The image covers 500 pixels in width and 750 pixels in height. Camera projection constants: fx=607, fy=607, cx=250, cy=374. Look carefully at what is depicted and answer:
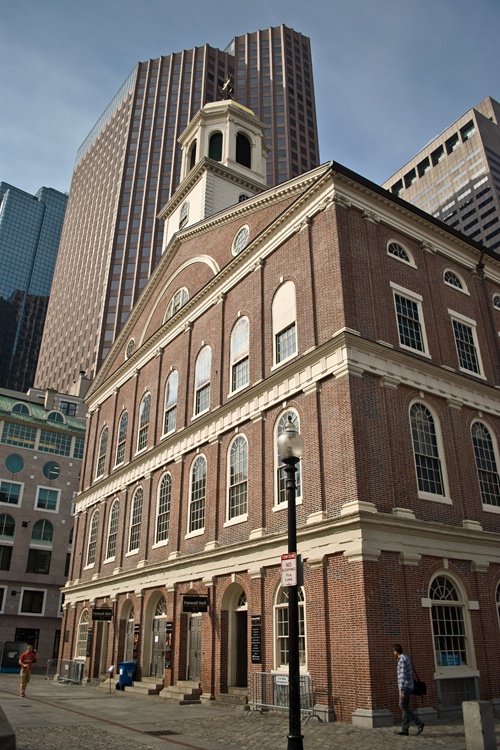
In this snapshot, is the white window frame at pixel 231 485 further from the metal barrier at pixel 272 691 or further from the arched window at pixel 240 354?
the metal barrier at pixel 272 691

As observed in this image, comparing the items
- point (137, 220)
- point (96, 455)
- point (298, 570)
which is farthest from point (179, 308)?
point (137, 220)

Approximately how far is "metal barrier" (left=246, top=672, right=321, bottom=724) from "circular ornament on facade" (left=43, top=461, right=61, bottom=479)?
39.3 meters

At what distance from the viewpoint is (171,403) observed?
2941 cm

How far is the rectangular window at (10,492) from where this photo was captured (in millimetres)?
49750

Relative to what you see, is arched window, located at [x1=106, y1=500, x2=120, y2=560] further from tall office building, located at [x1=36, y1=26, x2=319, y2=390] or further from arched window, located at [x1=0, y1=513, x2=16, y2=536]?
tall office building, located at [x1=36, y1=26, x2=319, y2=390]

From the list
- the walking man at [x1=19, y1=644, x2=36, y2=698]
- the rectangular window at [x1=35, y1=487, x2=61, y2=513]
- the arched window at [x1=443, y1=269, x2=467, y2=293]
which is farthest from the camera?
the rectangular window at [x1=35, y1=487, x2=61, y2=513]

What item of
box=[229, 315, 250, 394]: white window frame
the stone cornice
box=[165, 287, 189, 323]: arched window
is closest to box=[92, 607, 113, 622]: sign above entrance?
the stone cornice

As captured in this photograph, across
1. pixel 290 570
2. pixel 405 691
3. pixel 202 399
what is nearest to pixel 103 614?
pixel 202 399

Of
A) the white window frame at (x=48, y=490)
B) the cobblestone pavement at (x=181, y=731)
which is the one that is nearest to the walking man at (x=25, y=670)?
the cobblestone pavement at (x=181, y=731)

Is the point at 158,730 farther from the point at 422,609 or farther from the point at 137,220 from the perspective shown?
the point at 137,220

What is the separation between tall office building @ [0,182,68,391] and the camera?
490ft

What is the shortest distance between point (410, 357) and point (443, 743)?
10965mm

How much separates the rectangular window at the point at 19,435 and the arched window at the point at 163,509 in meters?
28.8

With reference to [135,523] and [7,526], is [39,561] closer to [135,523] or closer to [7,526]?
[7,526]
